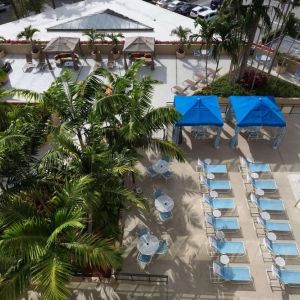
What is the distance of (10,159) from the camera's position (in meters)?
8.73

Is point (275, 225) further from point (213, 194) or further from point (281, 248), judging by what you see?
point (213, 194)

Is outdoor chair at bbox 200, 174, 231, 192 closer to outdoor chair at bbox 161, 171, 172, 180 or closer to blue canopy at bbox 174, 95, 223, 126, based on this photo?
outdoor chair at bbox 161, 171, 172, 180

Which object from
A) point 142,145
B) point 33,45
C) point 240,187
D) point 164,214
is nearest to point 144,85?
point 142,145

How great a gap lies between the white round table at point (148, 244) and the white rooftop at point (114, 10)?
17636mm

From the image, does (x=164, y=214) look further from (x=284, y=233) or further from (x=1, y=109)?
(x=1, y=109)

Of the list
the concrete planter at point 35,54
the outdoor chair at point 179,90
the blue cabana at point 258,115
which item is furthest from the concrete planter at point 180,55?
the concrete planter at point 35,54

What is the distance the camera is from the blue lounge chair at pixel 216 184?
13219 mm

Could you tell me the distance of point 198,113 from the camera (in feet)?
47.3

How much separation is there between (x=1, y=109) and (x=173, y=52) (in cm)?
1484

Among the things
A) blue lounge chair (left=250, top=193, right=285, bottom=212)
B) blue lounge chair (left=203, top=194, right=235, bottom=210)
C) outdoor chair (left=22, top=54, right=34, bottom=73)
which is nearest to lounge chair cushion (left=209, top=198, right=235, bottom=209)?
blue lounge chair (left=203, top=194, right=235, bottom=210)

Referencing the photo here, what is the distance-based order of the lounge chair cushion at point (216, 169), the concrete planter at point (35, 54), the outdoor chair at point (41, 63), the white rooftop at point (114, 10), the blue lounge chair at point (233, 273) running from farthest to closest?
the white rooftop at point (114, 10), the concrete planter at point (35, 54), the outdoor chair at point (41, 63), the lounge chair cushion at point (216, 169), the blue lounge chair at point (233, 273)

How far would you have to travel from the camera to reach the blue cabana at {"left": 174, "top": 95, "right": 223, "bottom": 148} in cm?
1426

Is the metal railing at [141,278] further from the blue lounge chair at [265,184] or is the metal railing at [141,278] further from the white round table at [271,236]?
the blue lounge chair at [265,184]

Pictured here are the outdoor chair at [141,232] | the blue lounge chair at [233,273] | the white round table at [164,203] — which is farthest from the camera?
the white round table at [164,203]
